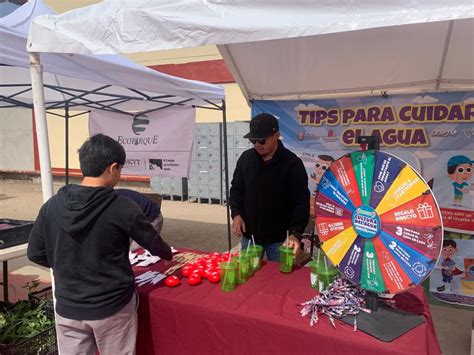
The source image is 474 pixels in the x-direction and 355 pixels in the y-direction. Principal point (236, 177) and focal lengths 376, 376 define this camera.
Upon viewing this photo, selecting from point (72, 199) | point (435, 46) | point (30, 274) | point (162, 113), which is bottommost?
point (30, 274)

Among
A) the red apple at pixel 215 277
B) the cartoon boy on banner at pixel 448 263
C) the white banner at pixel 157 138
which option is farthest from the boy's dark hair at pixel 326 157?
the red apple at pixel 215 277

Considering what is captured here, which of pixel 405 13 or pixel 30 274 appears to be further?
pixel 30 274

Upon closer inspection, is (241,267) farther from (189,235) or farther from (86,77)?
(189,235)

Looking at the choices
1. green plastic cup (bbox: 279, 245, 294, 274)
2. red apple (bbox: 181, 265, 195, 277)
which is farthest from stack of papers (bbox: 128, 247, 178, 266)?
green plastic cup (bbox: 279, 245, 294, 274)

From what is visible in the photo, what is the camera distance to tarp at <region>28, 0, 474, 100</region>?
150cm

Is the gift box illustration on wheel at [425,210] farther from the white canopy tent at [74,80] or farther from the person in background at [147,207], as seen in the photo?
the white canopy tent at [74,80]

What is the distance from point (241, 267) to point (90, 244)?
74cm

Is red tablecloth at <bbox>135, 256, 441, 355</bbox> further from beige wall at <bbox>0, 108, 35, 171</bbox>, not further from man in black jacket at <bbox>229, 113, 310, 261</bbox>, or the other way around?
beige wall at <bbox>0, 108, 35, 171</bbox>

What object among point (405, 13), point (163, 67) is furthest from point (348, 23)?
point (163, 67)

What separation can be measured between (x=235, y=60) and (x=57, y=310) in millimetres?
2514

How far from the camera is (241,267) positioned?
6.18 feet

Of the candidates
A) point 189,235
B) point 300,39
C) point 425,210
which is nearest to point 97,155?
point 425,210

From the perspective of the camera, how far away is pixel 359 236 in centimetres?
142

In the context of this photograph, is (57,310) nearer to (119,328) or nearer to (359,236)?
(119,328)
